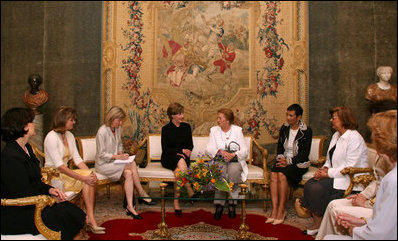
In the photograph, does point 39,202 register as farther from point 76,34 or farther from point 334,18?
point 334,18

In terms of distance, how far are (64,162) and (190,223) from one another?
1.87 metres

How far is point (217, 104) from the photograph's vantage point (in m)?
6.85

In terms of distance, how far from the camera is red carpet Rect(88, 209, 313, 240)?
14.4ft

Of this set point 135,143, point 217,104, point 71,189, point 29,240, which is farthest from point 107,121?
point 29,240

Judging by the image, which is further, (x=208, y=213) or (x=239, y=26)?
(x=239, y=26)

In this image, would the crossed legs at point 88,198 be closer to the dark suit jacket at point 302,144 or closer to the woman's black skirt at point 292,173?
the woman's black skirt at point 292,173

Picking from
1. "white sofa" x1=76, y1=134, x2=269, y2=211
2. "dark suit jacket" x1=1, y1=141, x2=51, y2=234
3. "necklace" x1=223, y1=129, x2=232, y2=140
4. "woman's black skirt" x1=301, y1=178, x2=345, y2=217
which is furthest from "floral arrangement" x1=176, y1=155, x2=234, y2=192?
"dark suit jacket" x1=1, y1=141, x2=51, y2=234

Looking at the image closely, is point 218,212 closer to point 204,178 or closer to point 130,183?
point 204,178

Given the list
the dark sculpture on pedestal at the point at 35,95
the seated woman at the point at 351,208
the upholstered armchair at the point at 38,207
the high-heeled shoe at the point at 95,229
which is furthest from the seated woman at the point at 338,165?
the dark sculpture on pedestal at the point at 35,95

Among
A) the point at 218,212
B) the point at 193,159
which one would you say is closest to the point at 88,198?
the point at 218,212

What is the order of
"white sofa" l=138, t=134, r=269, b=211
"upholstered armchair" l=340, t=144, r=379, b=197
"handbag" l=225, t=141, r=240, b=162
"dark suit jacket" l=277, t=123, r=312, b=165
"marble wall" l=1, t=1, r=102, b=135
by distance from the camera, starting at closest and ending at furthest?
"upholstered armchair" l=340, t=144, r=379, b=197 < "dark suit jacket" l=277, t=123, r=312, b=165 < "white sofa" l=138, t=134, r=269, b=211 < "handbag" l=225, t=141, r=240, b=162 < "marble wall" l=1, t=1, r=102, b=135

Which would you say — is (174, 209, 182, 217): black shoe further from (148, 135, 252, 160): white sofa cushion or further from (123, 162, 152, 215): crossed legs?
(148, 135, 252, 160): white sofa cushion

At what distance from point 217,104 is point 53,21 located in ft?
12.2

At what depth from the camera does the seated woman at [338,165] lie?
435 cm
